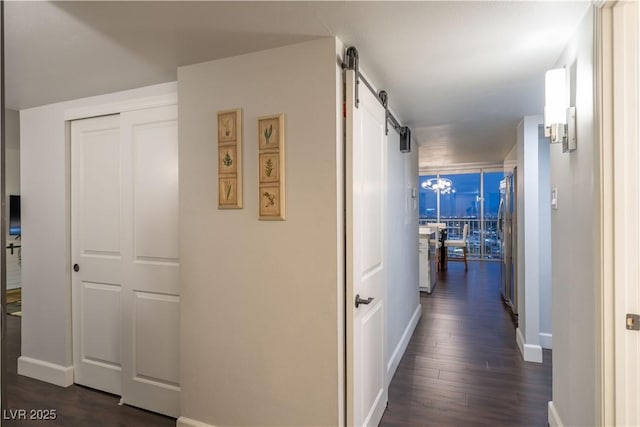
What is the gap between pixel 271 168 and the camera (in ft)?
5.97

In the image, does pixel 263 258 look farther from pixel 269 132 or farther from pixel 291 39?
pixel 291 39

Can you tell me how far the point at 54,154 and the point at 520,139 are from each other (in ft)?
13.6

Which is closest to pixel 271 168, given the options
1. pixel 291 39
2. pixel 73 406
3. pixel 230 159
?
pixel 230 159

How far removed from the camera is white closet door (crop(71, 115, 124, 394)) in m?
2.58

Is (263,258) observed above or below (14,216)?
below

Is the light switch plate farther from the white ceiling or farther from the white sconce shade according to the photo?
the white ceiling

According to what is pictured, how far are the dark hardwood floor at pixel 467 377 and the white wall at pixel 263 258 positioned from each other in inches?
36.2

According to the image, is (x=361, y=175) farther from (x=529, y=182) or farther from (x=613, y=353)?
(x=529, y=182)

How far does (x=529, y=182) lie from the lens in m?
3.22

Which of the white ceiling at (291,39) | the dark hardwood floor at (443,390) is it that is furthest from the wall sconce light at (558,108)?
the dark hardwood floor at (443,390)

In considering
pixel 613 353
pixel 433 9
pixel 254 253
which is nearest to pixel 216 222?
pixel 254 253

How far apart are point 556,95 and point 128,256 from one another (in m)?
2.79

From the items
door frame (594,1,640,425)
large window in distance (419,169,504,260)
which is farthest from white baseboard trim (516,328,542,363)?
large window in distance (419,169,504,260)

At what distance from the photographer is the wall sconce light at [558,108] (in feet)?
5.69
